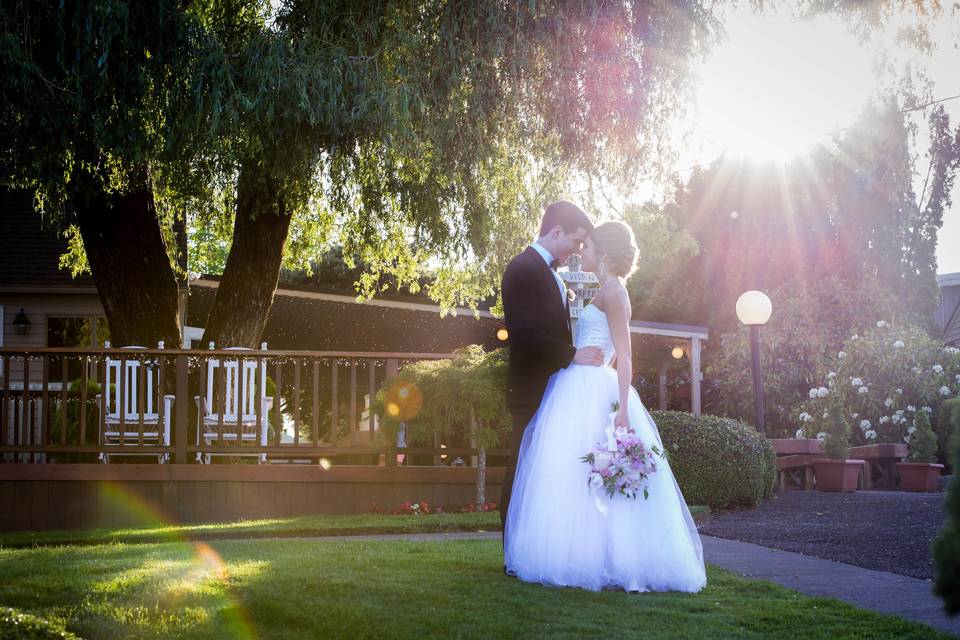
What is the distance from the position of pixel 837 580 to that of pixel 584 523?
1.61 m

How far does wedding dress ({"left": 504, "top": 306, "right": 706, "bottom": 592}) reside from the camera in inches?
191

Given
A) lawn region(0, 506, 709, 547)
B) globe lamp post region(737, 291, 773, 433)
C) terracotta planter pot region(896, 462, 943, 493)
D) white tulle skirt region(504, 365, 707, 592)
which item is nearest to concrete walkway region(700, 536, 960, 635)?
white tulle skirt region(504, 365, 707, 592)

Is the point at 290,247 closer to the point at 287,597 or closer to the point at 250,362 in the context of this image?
the point at 250,362

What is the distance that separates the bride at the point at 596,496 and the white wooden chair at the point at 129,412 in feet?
18.9

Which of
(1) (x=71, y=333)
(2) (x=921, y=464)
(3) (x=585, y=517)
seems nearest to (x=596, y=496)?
(3) (x=585, y=517)

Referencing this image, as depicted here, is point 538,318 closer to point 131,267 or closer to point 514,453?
point 514,453

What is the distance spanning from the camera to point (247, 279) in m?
11.4

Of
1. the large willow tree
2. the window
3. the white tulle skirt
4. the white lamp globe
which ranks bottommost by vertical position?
the white tulle skirt

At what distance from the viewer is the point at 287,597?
441 centimetres

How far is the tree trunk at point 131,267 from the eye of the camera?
10.9 m

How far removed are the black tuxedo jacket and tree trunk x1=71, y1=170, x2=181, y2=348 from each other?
6.89 m

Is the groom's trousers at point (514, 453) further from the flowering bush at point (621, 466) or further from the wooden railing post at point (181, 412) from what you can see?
the wooden railing post at point (181, 412)

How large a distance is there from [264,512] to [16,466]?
243 cm

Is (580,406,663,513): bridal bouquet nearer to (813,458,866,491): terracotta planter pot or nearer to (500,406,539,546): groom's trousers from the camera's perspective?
(500,406,539,546): groom's trousers
